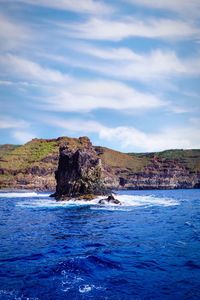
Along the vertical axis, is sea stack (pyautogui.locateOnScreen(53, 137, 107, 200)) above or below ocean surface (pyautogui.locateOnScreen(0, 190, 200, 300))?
above

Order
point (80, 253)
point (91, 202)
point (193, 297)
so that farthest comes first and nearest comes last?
point (91, 202) → point (80, 253) → point (193, 297)

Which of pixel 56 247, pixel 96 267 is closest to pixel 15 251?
pixel 56 247

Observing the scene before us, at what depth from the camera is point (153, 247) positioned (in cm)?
3094

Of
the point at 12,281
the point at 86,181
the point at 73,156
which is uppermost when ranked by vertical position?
the point at 73,156

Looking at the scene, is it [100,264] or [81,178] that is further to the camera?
[81,178]

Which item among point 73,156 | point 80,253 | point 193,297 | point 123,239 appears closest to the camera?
point 193,297

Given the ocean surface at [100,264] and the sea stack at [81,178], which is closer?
the ocean surface at [100,264]

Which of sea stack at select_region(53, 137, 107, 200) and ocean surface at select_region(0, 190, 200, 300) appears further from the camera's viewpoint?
sea stack at select_region(53, 137, 107, 200)

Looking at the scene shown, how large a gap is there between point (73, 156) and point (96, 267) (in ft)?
287

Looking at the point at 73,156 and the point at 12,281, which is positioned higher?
the point at 73,156

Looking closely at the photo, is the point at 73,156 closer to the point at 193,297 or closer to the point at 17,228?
the point at 17,228

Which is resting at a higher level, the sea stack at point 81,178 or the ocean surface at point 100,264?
the sea stack at point 81,178

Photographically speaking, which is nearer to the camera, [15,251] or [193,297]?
[193,297]

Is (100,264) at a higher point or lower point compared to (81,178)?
lower
